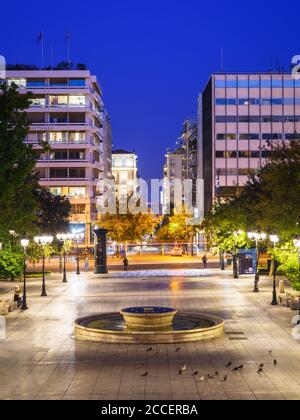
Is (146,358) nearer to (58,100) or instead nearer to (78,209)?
(78,209)

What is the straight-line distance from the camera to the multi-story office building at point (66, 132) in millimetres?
111756

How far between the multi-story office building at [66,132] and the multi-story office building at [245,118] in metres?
19.2

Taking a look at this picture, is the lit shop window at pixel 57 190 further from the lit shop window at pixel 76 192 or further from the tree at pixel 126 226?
the tree at pixel 126 226

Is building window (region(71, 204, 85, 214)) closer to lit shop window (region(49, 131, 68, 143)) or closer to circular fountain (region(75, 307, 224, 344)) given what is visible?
lit shop window (region(49, 131, 68, 143))

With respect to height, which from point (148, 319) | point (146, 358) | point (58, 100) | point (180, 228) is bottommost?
point (146, 358)

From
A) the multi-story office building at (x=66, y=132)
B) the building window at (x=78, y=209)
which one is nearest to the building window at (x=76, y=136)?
the multi-story office building at (x=66, y=132)

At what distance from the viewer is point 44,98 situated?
112750 mm

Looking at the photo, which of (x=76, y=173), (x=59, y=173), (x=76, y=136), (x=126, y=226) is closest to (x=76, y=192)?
(x=76, y=173)

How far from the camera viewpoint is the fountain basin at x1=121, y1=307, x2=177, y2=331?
2630cm

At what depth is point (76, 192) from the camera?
113000 millimetres

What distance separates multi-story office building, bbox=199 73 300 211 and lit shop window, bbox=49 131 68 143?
2230cm

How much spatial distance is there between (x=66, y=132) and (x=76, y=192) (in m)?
9.31
